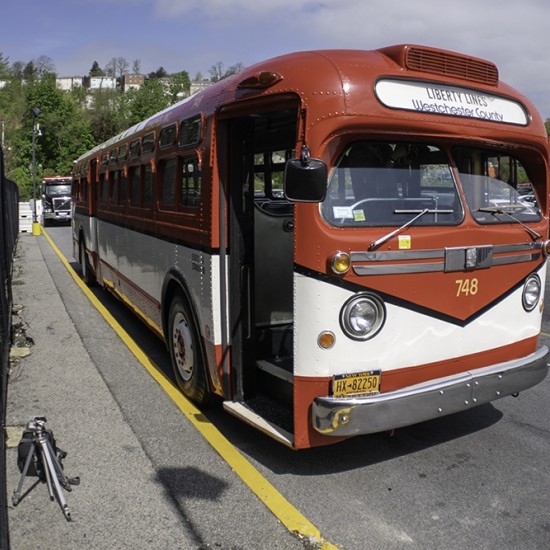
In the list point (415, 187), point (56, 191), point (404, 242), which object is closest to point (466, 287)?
point (404, 242)

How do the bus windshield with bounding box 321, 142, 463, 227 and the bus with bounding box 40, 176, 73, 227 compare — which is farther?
the bus with bounding box 40, 176, 73, 227

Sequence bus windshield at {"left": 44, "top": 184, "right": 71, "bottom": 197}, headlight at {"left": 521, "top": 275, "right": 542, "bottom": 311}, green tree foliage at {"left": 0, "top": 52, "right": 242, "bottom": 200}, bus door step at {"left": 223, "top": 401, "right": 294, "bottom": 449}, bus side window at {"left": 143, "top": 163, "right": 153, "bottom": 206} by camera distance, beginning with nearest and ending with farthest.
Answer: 1. bus door step at {"left": 223, "top": 401, "right": 294, "bottom": 449}
2. headlight at {"left": 521, "top": 275, "right": 542, "bottom": 311}
3. bus side window at {"left": 143, "top": 163, "right": 153, "bottom": 206}
4. bus windshield at {"left": 44, "top": 184, "right": 71, "bottom": 197}
5. green tree foliage at {"left": 0, "top": 52, "right": 242, "bottom": 200}

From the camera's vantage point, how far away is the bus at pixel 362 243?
3652 millimetres

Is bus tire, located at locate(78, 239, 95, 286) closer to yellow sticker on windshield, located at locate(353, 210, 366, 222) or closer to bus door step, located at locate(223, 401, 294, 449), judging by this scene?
bus door step, located at locate(223, 401, 294, 449)

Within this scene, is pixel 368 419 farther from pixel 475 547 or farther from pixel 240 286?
pixel 240 286

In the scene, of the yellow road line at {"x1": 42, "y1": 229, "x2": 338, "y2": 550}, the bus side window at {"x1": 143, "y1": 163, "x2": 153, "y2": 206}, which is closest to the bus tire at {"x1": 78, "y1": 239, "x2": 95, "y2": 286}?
the yellow road line at {"x1": 42, "y1": 229, "x2": 338, "y2": 550}

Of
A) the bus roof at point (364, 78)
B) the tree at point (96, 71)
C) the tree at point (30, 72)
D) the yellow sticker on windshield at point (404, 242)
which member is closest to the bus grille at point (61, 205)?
the bus roof at point (364, 78)

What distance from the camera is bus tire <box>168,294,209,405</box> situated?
5.16 metres

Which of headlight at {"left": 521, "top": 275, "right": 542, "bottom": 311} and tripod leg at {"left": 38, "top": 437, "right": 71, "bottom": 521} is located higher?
headlight at {"left": 521, "top": 275, "right": 542, "bottom": 311}

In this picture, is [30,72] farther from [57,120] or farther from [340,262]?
[340,262]

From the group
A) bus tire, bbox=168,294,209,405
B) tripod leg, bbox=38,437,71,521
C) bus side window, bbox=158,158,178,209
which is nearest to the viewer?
tripod leg, bbox=38,437,71,521

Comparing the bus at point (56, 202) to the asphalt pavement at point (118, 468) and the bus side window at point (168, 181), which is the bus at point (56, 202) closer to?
the asphalt pavement at point (118, 468)

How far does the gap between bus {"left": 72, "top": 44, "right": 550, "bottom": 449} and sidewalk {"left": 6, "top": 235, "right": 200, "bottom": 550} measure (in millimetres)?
808

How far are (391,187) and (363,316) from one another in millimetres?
884
